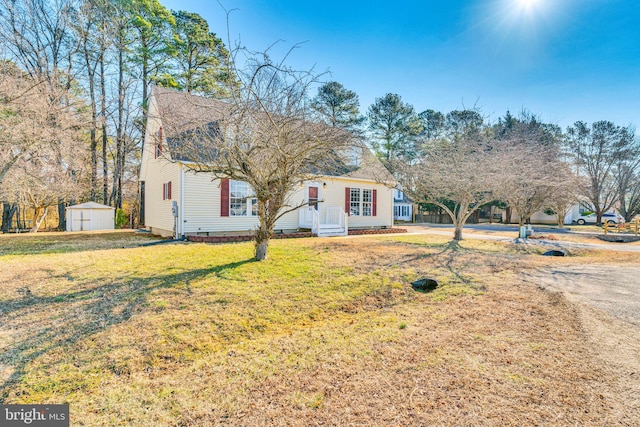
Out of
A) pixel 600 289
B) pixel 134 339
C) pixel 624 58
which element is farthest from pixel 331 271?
pixel 624 58

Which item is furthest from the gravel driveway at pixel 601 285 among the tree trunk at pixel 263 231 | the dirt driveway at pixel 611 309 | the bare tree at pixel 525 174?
the tree trunk at pixel 263 231

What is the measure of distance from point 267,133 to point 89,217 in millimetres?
16507

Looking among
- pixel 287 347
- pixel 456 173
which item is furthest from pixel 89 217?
pixel 456 173

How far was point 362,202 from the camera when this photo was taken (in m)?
16.2

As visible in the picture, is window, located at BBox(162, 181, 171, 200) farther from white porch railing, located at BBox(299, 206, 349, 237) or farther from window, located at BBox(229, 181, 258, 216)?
white porch railing, located at BBox(299, 206, 349, 237)

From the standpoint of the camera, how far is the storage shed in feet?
54.1

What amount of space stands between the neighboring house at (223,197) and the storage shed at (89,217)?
9.72 feet

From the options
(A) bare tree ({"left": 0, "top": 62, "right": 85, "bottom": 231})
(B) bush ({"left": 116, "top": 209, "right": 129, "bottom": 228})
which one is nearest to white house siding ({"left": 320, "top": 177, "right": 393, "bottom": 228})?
(A) bare tree ({"left": 0, "top": 62, "right": 85, "bottom": 231})

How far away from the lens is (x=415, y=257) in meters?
8.41

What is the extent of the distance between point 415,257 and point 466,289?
261 centimetres

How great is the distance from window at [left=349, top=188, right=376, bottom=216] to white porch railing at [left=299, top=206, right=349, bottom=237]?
1.49 m

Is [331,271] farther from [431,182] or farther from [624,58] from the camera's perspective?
[624,58]

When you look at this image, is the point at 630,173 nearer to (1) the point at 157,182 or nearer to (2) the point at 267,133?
(2) the point at 267,133

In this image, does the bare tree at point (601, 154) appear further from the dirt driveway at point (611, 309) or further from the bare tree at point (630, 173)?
the dirt driveway at point (611, 309)
